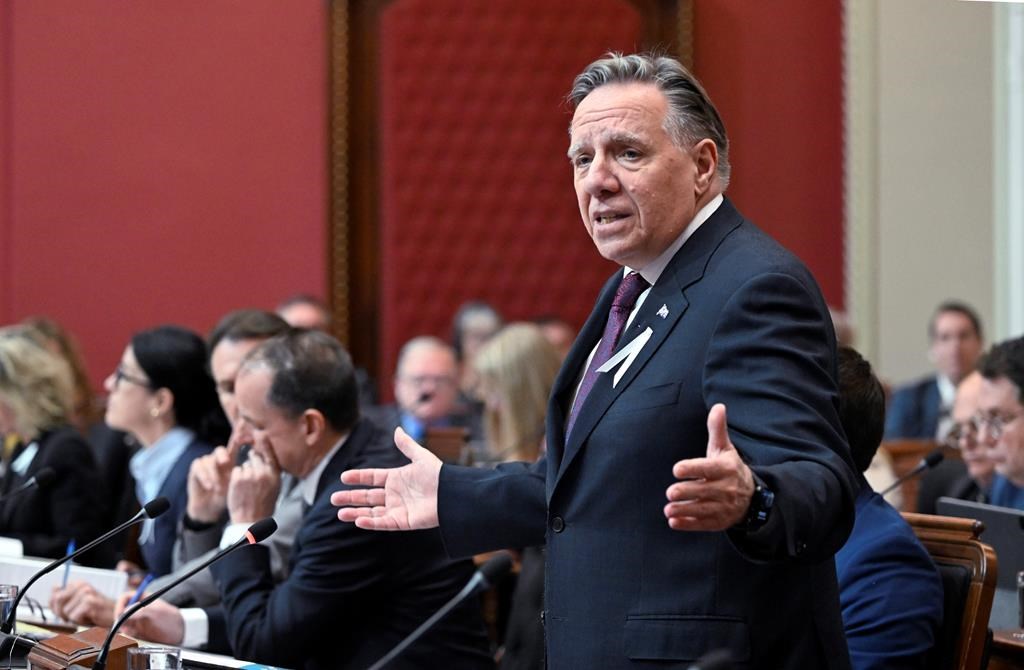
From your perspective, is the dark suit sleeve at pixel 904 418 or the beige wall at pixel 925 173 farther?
the beige wall at pixel 925 173

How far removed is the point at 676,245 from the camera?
1938mm

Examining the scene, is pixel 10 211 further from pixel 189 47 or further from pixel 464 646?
pixel 464 646

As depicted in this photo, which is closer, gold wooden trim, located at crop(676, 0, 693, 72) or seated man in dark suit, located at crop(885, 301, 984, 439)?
seated man in dark suit, located at crop(885, 301, 984, 439)

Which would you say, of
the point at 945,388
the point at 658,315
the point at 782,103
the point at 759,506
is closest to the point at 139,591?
the point at 658,315

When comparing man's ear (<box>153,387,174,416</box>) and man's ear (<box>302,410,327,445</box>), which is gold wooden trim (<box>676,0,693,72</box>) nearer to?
man's ear (<box>153,387,174,416</box>)

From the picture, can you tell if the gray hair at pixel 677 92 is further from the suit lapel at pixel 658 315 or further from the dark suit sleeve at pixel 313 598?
the dark suit sleeve at pixel 313 598

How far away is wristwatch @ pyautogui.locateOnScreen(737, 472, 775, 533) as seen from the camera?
5.04 feet

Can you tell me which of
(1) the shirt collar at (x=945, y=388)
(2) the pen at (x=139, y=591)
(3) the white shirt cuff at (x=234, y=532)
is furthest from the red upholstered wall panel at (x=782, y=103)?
(3) the white shirt cuff at (x=234, y=532)

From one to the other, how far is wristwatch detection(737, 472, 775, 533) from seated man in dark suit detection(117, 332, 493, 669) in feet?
4.69

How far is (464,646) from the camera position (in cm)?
293

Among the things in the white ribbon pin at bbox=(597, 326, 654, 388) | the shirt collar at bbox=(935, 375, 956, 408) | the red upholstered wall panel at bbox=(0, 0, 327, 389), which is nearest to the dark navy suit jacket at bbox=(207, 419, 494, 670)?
the white ribbon pin at bbox=(597, 326, 654, 388)

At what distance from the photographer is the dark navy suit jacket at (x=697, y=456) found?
1.68m

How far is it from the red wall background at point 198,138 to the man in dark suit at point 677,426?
6308mm

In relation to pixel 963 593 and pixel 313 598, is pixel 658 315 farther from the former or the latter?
pixel 313 598
